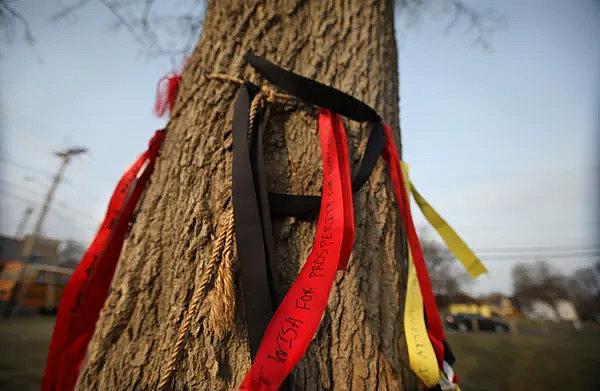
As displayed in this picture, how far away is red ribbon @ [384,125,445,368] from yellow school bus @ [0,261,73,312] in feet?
43.2

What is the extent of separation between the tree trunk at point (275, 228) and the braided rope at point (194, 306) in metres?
0.03

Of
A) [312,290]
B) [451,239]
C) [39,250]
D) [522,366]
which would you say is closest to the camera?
[312,290]

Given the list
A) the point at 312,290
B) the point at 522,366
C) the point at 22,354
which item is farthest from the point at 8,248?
the point at 522,366

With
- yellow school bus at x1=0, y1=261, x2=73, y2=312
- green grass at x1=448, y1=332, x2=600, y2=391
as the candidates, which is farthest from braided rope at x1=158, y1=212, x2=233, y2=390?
yellow school bus at x1=0, y1=261, x2=73, y2=312

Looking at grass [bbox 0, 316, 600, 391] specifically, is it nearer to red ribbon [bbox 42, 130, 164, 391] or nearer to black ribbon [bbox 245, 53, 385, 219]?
red ribbon [bbox 42, 130, 164, 391]

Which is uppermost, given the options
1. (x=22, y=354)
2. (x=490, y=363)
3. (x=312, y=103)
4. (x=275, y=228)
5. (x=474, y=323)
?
(x=312, y=103)

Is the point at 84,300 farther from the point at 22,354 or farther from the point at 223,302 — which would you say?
the point at 22,354

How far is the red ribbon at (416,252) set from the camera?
0.97 meters

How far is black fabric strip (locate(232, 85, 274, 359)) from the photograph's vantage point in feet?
2.22

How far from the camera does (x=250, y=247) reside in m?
0.73

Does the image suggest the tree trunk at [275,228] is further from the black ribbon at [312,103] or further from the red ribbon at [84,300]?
the red ribbon at [84,300]

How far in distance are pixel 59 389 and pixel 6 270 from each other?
1479cm

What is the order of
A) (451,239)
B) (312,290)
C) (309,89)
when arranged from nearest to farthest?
(312,290)
(309,89)
(451,239)

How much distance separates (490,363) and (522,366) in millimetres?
631
